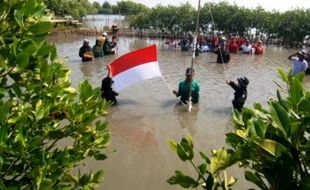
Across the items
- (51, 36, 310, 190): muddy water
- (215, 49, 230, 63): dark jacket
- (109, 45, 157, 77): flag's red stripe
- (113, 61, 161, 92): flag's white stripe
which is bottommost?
(51, 36, 310, 190): muddy water

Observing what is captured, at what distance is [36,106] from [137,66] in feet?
22.8

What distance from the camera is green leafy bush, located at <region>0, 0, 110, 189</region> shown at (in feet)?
6.40

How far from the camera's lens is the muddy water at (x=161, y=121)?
5871 mm

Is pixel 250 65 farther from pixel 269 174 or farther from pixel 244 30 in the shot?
pixel 269 174

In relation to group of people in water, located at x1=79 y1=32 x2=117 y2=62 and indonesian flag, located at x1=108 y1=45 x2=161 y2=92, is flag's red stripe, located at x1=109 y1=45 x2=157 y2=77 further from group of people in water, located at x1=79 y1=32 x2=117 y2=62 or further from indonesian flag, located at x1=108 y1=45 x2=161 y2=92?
group of people in water, located at x1=79 y1=32 x2=117 y2=62

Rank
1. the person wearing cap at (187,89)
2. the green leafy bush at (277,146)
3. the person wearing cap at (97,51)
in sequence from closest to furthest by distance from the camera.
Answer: the green leafy bush at (277,146) < the person wearing cap at (187,89) < the person wearing cap at (97,51)

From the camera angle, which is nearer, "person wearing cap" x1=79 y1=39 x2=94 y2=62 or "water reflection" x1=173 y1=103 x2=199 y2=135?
"water reflection" x1=173 y1=103 x2=199 y2=135

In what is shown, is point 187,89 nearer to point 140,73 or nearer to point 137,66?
point 140,73

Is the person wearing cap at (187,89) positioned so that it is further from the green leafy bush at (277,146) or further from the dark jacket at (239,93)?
the green leafy bush at (277,146)

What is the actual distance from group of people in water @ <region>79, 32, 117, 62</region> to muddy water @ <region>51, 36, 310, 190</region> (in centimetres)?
45

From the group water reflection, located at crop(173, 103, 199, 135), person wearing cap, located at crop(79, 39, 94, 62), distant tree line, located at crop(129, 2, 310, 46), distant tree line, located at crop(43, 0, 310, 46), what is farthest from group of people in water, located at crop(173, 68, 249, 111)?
distant tree line, located at crop(129, 2, 310, 46)

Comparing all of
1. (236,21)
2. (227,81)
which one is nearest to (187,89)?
(227,81)

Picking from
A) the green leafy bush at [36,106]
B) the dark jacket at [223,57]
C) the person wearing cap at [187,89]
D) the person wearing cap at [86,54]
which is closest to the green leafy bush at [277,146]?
the green leafy bush at [36,106]

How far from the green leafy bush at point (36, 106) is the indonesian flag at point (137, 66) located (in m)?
6.45
